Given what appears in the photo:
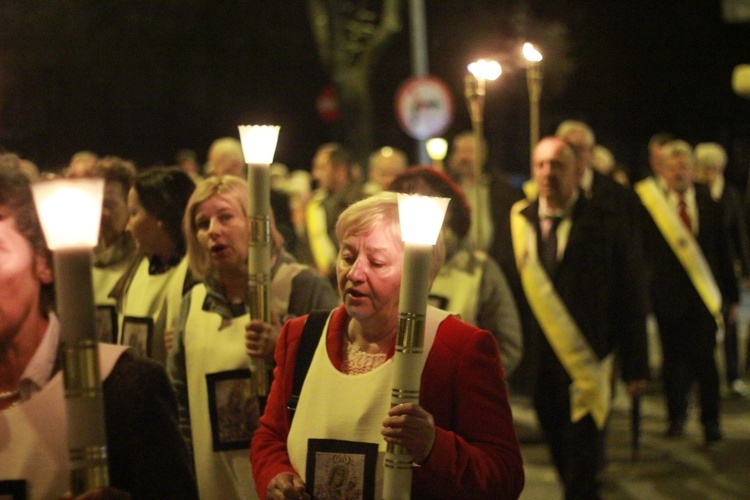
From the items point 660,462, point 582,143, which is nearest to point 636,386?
point 660,462

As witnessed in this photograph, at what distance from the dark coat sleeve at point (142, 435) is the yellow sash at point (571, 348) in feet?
15.7

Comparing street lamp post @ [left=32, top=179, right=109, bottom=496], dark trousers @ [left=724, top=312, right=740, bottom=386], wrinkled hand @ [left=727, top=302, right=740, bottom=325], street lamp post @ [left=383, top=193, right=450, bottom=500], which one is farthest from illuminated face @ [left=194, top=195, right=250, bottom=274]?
dark trousers @ [left=724, top=312, right=740, bottom=386]

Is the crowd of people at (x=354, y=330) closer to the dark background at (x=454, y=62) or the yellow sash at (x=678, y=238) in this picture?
the yellow sash at (x=678, y=238)

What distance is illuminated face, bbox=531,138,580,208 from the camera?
707 centimetres

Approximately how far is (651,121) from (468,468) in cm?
2700

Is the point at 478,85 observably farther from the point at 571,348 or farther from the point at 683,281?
the point at 683,281

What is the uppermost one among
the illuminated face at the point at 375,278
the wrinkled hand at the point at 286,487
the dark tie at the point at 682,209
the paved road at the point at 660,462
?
the dark tie at the point at 682,209

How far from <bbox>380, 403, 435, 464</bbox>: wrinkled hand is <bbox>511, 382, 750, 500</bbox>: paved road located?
4.78m

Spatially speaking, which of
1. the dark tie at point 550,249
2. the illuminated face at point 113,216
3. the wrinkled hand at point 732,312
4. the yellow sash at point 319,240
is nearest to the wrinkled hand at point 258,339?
the illuminated face at point 113,216

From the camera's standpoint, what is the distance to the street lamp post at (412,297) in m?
2.58

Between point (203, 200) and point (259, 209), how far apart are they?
0.87 meters

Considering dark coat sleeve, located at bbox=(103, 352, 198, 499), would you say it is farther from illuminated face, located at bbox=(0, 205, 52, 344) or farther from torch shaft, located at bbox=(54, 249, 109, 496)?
torch shaft, located at bbox=(54, 249, 109, 496)

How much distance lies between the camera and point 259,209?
3975mm

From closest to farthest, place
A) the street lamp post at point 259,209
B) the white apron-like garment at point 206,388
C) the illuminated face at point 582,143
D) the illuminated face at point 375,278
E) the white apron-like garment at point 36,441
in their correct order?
the white apron-like garment at point 36,441 → the illuminated face at point 375,278 → the street lamp post at point 259,209 → the white apron-like garment at point 206,388 → the illuminated face at point 582,143
